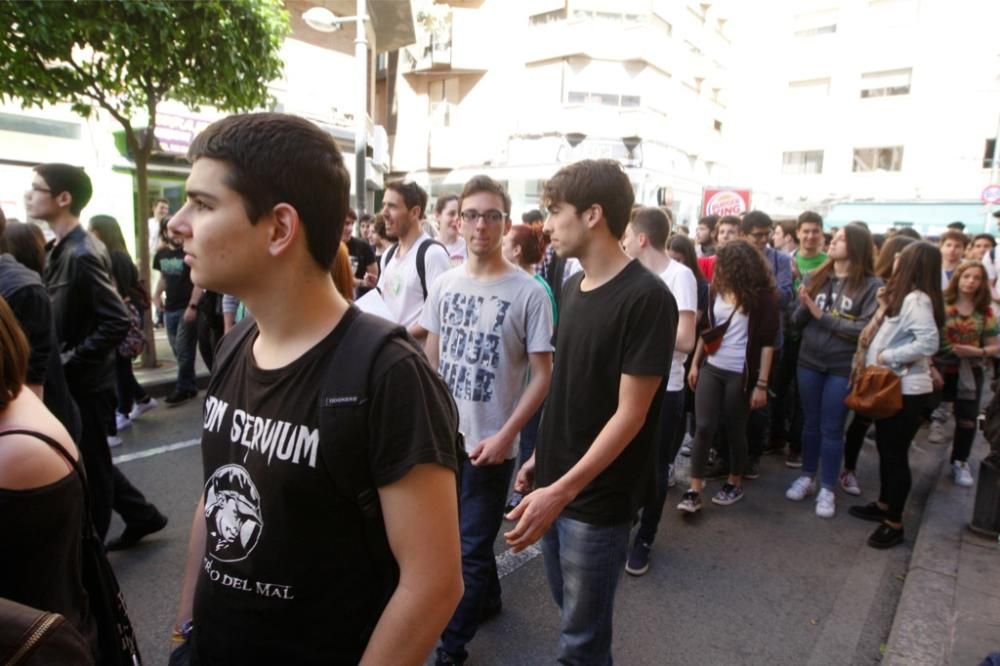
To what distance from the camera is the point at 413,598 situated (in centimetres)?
108

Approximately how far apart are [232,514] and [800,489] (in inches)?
180

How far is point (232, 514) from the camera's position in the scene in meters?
1.23

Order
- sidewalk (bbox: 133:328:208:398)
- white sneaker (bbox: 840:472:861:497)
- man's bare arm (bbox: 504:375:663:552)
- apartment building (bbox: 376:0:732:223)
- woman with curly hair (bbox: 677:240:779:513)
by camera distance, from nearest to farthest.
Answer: man's bare arm (bbox: 504:375:663:552) → woman with curly hair (bbox: 677:240:779:513) → white sneaker (bbox: 840:472:861:497) → sidewalk (bbox: 133:328:208:398) → apartment building (bbox: 376:0:732:223)

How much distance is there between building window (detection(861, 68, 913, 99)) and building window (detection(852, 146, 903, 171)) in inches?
99.6

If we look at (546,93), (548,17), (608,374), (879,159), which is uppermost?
(548,17)

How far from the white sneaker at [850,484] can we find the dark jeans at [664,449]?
180 cm

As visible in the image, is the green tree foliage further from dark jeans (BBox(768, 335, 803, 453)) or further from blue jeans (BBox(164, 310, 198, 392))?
dark jeans (BBox(768, 335, 803, 453))

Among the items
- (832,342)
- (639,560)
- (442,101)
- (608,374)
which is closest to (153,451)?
(639,560)

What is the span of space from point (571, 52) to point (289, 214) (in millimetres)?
26463

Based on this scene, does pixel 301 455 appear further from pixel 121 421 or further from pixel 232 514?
pixel 121 421

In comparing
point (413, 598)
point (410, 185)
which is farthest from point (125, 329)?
point (413, 598)

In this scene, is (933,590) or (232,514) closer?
(232,514)

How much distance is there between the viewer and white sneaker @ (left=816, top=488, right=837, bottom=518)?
4469 millimetres

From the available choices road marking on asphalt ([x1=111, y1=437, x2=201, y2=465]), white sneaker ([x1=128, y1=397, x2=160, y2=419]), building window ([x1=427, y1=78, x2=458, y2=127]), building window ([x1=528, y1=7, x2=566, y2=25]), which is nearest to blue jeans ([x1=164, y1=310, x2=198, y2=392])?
white sneaker ([x1=128, y1=397, x2=160, y2=419])
